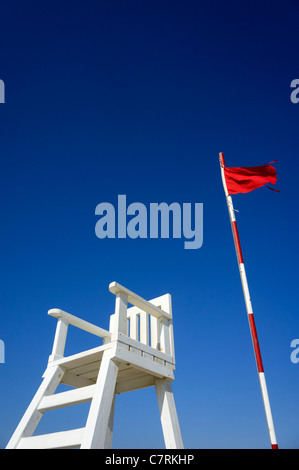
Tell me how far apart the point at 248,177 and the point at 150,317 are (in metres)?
3.46

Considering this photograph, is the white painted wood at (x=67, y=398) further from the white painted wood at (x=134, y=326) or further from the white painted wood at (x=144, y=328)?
the white painted wood at (x=134, y=326)

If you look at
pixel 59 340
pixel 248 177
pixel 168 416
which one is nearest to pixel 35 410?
pixel 59 340

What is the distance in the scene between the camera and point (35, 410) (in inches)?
140

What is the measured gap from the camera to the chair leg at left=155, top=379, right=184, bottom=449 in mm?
3521

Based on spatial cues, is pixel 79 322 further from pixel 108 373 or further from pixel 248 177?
pixel 248 177

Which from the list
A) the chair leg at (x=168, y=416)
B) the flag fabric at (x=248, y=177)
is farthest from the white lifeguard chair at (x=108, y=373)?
the flag fabric at (x=248, y=177)

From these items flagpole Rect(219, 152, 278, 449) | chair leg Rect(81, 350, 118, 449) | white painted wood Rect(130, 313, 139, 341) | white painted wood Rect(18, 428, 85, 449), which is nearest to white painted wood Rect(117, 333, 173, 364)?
chair leg Rect(81, 350, 118, 449)

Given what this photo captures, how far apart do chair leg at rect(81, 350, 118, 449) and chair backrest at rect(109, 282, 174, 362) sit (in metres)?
0.57

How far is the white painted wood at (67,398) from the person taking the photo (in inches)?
131

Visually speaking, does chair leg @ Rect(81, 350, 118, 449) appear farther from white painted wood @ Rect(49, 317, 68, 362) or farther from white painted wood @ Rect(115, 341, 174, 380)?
white painted wood @ Rect(49, 317, 68, 362)

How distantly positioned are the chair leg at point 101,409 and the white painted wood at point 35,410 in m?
0.85
